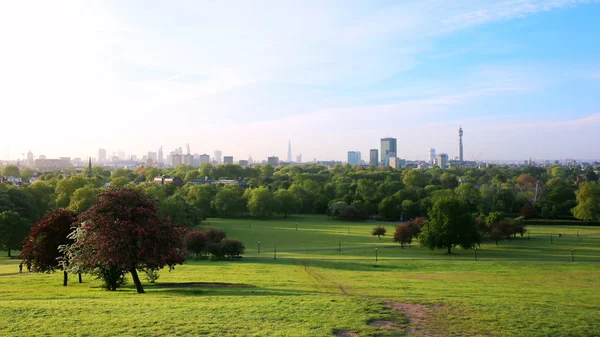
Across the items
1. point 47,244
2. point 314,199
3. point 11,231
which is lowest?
point 11,231

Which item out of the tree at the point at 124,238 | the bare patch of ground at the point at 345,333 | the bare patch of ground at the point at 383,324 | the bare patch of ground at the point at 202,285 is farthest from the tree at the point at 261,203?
the bare patch of ground at the point at 345,333

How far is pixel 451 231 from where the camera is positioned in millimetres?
44406

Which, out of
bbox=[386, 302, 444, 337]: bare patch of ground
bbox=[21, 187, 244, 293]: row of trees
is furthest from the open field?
bbox=[21, 187, 244, 293]: row of trees

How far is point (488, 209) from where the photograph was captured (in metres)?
81.8

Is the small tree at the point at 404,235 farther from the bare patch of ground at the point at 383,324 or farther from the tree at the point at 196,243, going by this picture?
the bare patch of ground at the point at 383,324

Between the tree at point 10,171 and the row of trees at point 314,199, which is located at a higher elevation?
the tree at point 10,171

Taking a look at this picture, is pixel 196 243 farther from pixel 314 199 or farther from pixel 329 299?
pixel 314 199

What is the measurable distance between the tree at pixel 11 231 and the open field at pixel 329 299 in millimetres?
5961

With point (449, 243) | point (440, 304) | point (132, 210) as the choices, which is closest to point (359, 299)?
point (440, 304)

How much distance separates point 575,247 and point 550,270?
1899cm

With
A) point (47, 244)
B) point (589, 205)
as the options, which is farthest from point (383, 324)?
point (589, 205)

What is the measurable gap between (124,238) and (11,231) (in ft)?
99.3

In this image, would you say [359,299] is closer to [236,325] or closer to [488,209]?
[236,325]

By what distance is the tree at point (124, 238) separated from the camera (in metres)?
20.5
